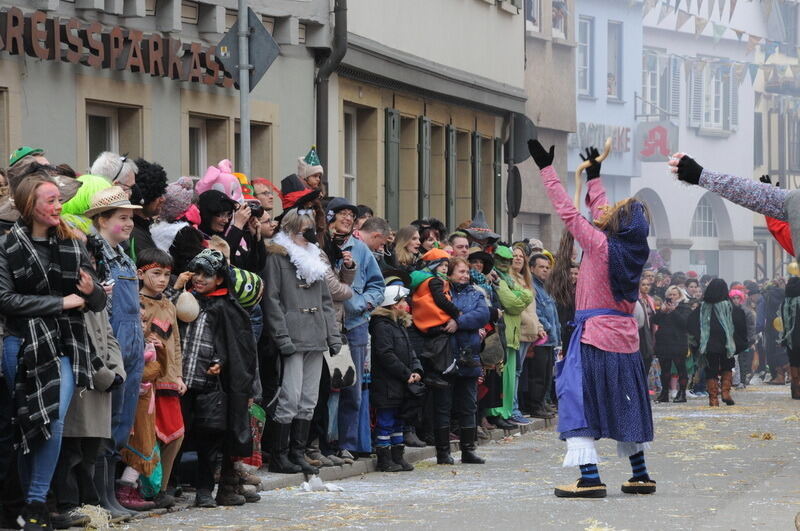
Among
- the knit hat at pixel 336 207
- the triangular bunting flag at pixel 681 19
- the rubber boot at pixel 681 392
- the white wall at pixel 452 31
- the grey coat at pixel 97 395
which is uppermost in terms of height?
the triangular bunting flag at pixel 681 19

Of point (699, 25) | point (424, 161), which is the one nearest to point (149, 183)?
point (424, 161)

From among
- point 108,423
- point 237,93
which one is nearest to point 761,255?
point 237,93

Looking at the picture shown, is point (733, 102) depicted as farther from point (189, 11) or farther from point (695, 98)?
point (189, 11)

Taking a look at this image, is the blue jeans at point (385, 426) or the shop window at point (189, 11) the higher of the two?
the shop window at point (189, 11)

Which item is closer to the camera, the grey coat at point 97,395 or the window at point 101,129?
the grey coat at point 97,395

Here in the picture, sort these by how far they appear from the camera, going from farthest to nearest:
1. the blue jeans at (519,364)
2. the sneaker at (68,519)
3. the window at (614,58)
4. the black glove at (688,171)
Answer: the window at (614,58) < the blue jeans at (519,364) < the black glove at (688,171) < the sneaker at (68,519)

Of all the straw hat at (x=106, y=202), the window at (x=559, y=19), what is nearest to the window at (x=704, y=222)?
the window at (x=559, y=19)

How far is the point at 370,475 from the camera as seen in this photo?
14.3 metres

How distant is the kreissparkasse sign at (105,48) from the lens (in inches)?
591

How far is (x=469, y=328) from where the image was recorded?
15406mm

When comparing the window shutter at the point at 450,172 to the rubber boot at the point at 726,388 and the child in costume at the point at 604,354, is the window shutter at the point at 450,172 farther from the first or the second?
the child in costume at the point at 604,354

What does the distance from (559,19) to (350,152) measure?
2062 centimetres

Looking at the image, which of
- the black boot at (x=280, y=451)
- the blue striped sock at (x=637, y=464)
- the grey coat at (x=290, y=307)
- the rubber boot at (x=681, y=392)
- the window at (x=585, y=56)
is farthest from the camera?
the window at (x=585, y=56)

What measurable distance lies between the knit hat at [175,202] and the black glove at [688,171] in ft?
10.9
